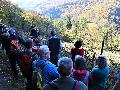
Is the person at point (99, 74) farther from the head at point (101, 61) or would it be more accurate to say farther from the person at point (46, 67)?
the person at point (46, 67)

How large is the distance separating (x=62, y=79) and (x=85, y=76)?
5.62ft

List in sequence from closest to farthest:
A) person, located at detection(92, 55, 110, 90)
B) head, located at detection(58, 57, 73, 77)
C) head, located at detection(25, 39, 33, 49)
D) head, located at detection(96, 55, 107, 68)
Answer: head, located at detection(58, 57, 73, 77) < head, located at detection(96, 55, 107, 68) < person, located at detection(92, 55, 110, 90) < head, located at detection(25, 39, 33, 49)

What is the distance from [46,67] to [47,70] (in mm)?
71

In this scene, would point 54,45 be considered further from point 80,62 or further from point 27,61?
point 80,62

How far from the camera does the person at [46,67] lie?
22.3 feet

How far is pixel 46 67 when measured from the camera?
22.8 ft

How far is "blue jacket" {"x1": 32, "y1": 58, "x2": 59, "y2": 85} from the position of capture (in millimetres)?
6766

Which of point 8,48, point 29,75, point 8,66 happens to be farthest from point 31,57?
point 8,66

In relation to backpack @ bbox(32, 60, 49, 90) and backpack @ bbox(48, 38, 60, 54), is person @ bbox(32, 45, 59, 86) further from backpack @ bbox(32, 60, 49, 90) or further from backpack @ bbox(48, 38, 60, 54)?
backpack @ bbox(48, 38, 60, 54)

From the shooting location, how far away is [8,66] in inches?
614

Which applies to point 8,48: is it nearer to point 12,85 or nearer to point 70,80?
point 12,85

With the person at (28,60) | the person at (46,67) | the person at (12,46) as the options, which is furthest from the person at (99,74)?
the person at (12,46)

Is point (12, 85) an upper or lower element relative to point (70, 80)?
lower

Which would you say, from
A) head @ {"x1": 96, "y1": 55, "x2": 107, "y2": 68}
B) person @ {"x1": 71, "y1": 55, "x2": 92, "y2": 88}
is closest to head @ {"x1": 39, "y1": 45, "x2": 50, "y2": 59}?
person @ {"x1": 71, "y1": 55, "x2": 92, "y2": 88}
